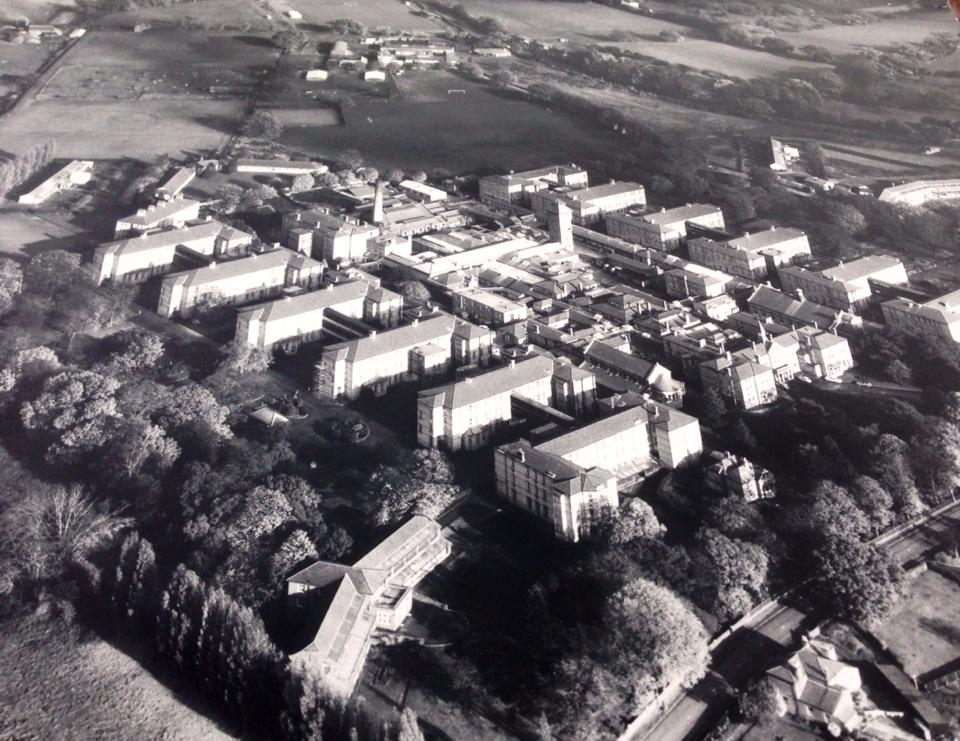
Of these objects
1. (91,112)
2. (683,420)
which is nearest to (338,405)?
(683,420)

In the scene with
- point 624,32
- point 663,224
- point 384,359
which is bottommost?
point 663,224

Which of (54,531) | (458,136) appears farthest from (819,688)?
(458,136)

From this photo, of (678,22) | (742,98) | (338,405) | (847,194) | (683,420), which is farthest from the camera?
(678,22)

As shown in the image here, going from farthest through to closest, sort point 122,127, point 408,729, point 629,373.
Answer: point 122,127 < point 629,373 < point 408,729

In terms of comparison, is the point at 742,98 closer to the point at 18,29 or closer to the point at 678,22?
the point at 678,22

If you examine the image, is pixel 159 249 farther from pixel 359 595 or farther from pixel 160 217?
pixel 359 595

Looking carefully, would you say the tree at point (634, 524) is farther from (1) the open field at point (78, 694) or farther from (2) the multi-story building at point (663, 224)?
(2) the multi-story building at point (663, 224)
